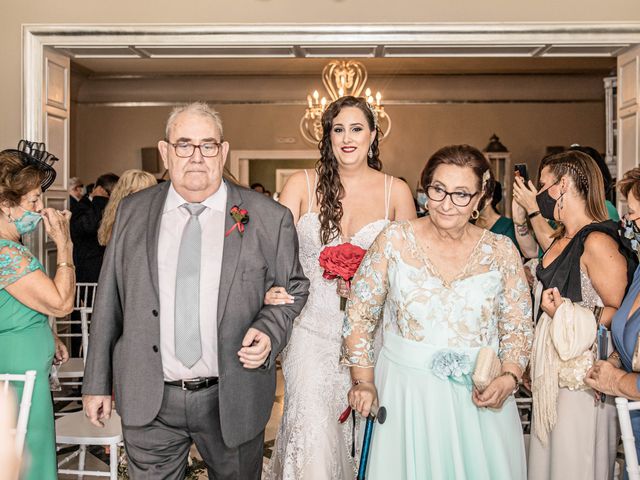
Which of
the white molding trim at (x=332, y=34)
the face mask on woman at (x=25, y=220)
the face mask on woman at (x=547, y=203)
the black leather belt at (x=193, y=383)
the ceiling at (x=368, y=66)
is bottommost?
the black leather belt at (x=193, y=383)

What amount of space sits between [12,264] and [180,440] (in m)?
1.01

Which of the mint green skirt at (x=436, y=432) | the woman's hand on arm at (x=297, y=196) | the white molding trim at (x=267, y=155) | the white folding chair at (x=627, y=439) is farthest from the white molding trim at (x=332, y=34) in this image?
the white molding trim at (x=267, y=155)

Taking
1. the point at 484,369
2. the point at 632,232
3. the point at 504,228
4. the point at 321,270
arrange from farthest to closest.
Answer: the point at 504,228 → the point at 321,270 → the point at 632,232 → the point at 484,369

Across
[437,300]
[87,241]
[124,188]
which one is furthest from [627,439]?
[87,241]

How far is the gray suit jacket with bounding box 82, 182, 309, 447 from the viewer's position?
8.05 feet

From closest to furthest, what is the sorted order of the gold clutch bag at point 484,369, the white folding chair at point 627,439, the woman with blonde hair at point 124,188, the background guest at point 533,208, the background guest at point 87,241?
1. the white folding chair at point 627,439
2. the gold clutch bag at point 484,369
3. the background guest at point 533,208
4. the woman with blonde hair at point 124,188
5. the background guest at point 87,241

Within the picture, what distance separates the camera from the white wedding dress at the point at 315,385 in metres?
3.17

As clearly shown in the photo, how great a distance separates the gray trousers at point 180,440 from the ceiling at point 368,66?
819 cm

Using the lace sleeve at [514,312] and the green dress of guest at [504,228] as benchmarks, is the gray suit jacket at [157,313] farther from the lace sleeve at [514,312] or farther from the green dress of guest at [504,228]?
the green dress of guest at [504,228]

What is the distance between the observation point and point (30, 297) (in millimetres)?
2918

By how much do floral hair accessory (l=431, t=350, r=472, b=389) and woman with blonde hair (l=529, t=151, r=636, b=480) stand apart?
1.87ft

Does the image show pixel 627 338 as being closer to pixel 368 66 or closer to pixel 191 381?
pixel 191 381

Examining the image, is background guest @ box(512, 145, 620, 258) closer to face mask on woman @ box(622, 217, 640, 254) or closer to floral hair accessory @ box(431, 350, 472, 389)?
face mask on woman @ box(622, 217, 640, 254)

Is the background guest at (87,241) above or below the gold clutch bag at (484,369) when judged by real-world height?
above
